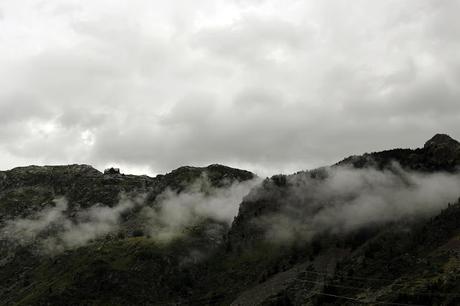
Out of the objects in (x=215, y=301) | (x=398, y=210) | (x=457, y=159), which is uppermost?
(x=457, y=159)

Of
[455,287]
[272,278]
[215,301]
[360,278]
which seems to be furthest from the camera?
[215,301]

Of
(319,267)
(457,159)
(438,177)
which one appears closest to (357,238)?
(319,267)

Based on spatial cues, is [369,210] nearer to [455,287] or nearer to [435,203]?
[435,203]

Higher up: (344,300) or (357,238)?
(357,238)

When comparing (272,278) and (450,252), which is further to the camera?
(272,278)

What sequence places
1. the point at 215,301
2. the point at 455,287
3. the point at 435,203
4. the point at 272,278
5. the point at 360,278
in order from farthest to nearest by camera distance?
the point at 215,301
the point at 272,278
the point at 435,203
the point at 360,278
the point at 455,287

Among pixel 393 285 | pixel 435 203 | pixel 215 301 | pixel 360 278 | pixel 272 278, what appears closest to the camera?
pixel 393 285

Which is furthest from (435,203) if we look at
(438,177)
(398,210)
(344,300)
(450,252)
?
(344,300)

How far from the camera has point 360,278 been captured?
141125 millimetres

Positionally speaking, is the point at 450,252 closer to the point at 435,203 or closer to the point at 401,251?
the point at 401,251

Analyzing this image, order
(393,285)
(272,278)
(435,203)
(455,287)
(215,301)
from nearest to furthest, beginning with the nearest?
(455,287), (393,285), (435,203), (272,278), (215,301)

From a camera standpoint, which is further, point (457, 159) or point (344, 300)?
point (457, 159)

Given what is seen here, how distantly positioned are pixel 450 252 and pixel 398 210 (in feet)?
148

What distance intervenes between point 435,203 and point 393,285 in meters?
49.6
